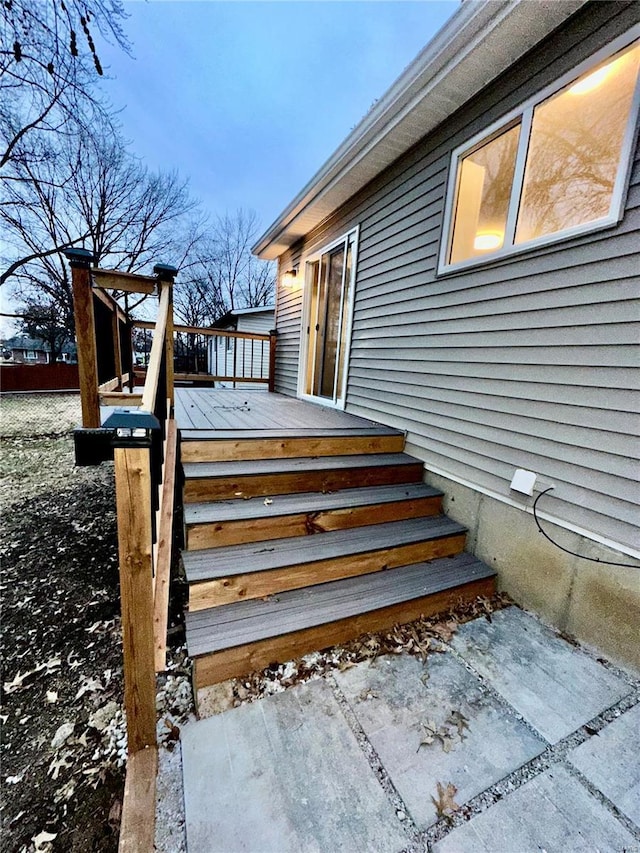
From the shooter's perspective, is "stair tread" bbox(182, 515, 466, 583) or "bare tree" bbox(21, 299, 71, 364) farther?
"bare tree" bbox(21, 299, 71, 364)

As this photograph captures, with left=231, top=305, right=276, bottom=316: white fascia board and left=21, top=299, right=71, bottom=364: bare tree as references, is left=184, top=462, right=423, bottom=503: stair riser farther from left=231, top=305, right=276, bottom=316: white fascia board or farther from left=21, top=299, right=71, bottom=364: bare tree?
left=21, top=299, right=71, bottom=364: bare tree

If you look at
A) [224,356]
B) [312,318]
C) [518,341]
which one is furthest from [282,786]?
[224,356]

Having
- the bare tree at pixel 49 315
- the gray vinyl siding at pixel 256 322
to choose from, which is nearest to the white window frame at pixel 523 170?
the gray vinyl siding at pixel 256 322

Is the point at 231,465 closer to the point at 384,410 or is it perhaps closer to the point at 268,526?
the point at 268,526

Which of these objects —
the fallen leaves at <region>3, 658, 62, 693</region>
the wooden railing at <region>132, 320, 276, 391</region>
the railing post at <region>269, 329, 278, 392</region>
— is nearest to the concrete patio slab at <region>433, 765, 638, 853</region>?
the fallen leaves at <region>3, 658, 62, 693</region>

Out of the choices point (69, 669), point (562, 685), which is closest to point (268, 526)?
point (69, 669)

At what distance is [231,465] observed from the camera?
7.95ft

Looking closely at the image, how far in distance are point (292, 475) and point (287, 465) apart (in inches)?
4.4

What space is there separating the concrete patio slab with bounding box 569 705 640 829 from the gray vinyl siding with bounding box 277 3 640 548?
0.79m

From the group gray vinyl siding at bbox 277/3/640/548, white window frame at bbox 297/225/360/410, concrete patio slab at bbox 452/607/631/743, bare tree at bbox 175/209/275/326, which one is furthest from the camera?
bare tree at bbox 175/209/275/326

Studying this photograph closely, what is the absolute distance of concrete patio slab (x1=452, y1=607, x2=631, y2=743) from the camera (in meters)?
1.50

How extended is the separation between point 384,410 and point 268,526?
1879 mm

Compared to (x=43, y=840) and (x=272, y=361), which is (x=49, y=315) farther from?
(x=43, y=840)

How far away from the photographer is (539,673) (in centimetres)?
171
